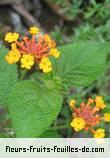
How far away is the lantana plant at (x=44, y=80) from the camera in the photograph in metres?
1.55

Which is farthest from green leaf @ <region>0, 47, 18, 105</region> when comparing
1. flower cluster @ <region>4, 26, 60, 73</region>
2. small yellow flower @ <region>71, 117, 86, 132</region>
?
small yellow flower @ <region>71, 117, 86, 132</region>

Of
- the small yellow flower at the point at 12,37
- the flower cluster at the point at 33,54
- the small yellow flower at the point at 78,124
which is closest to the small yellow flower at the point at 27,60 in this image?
the flower cluster at the point at 33,54

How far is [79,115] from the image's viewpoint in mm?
1651

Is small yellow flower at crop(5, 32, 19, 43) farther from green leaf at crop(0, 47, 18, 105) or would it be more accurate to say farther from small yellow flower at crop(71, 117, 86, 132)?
small yellow flower at crop(71, 117, 86, 132)

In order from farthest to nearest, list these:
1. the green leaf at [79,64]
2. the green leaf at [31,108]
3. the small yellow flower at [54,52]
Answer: the green leaf at [79,64] < the small yellow flower at [54,52] < the green leaf at [31,108]

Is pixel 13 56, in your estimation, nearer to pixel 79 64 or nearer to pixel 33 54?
pixel 33 54

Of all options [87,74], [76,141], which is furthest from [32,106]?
[76,141]

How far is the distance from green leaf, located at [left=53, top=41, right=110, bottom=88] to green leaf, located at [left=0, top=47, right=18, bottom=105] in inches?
6.7

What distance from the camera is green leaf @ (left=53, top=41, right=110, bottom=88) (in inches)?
69.4

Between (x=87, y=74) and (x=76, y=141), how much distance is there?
92cm

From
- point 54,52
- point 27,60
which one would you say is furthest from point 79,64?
point 27,60

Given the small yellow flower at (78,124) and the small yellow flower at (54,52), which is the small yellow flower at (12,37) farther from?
the small yellow flower at (78,124)

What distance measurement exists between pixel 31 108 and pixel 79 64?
0.32 metres

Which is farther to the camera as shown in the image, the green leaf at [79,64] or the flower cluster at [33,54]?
the green leaf at [79,64]
